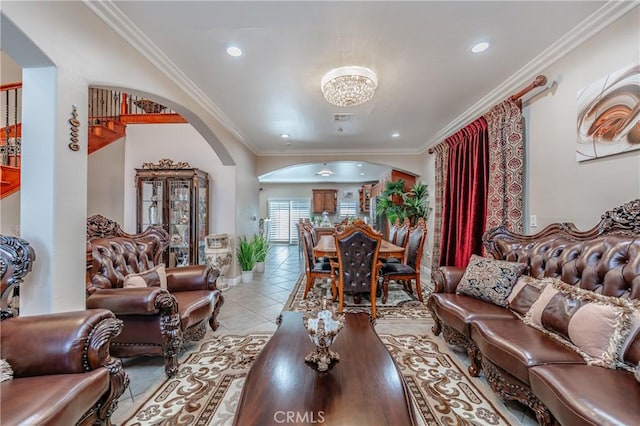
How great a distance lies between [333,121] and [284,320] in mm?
3087

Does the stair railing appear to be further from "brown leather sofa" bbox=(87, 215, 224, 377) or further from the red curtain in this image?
the red curtain

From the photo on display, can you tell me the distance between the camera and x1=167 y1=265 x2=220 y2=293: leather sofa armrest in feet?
8.68

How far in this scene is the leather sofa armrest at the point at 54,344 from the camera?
1236 millimetres

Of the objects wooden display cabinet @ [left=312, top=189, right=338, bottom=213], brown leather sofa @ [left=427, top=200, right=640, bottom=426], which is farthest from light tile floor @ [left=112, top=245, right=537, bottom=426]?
wooden display cabinet @ [left=312, top=189, right=338, bottom=213]

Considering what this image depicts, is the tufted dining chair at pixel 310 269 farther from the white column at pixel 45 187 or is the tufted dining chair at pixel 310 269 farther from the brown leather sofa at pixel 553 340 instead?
the white column at pixel 45 187

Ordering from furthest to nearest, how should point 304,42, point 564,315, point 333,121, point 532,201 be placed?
point 333,121
point 532,201
point 304,42
point 564,315

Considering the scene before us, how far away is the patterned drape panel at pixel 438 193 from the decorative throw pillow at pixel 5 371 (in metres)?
4.82

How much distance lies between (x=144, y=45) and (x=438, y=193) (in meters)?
4.58

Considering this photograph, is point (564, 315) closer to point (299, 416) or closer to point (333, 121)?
point (299, 416)

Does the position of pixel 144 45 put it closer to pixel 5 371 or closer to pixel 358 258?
pixel 5 371

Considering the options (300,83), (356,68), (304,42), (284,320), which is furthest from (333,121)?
(284,320)

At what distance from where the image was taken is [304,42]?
2197 millimetres

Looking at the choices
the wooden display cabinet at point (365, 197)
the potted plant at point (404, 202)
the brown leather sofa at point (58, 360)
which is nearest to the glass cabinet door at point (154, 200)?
the brown leather sofa at point (58, 360)

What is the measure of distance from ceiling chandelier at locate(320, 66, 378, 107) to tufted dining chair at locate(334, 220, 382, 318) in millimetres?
1356
